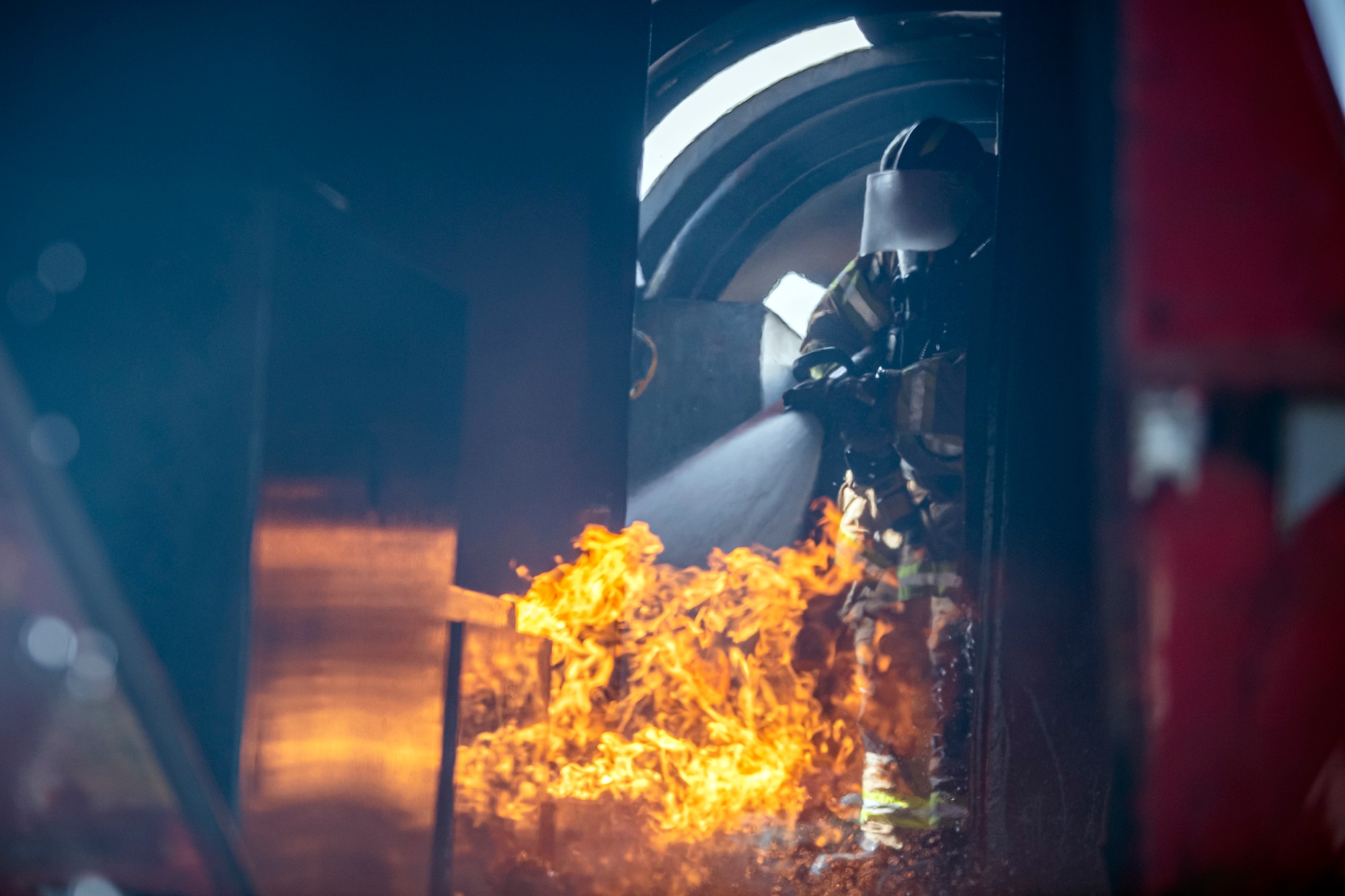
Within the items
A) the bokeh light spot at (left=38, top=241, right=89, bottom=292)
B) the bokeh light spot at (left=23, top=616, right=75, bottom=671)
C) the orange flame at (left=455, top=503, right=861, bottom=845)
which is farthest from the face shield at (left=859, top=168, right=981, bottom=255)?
the bokeh light spot at (left=23, top=616, right=75, bottom=671)

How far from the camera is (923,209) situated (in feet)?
11.1

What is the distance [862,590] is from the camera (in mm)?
3350

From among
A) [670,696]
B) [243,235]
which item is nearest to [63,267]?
[243,235]

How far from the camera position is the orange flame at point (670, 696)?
2303 millimetres

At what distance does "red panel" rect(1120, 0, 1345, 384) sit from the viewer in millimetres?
997

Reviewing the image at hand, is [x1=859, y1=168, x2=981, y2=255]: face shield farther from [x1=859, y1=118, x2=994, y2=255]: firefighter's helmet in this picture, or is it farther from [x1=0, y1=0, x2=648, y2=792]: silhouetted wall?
[x1=0, y1=0, x2=648, y2=792]: silhouetted wall

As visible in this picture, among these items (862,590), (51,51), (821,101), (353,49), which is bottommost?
(862,590)

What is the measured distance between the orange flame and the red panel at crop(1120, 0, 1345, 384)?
57.7 inches

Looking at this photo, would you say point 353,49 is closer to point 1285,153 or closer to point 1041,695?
point 1285,153

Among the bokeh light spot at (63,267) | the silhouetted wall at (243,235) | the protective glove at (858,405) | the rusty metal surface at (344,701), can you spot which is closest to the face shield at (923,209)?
the protective glove at (858,405)

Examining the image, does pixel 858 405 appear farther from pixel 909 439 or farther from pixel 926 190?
pixel 926 190

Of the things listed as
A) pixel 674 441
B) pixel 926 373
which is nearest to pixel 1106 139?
pixel 926 373

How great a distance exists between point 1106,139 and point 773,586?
2.80 m

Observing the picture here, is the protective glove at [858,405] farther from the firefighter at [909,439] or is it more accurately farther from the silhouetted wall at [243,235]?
the silhouetted wall at [243,235]
